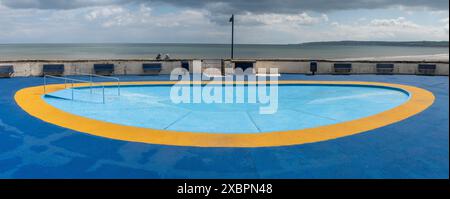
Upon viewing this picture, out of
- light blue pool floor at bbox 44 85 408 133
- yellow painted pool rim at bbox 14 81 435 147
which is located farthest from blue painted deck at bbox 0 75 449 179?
light blue pool floor at bbox 44 85 408 133

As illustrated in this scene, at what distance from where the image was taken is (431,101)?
13992 millimetres

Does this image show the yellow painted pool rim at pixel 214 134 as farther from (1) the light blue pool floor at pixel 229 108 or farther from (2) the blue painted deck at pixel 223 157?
(1) the light blue pool floor at pixel 229 108

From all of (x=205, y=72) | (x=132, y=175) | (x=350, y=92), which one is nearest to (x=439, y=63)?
(x=350, y=92)

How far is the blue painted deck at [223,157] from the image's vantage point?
6395 mm

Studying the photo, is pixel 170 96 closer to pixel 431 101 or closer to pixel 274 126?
pixel 274 126

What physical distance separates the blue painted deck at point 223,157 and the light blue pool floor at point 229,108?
112 inches

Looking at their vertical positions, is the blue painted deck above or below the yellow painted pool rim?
below

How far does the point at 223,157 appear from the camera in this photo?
24.0 ft

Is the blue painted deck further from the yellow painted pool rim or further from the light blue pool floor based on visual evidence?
the light blue pool floor

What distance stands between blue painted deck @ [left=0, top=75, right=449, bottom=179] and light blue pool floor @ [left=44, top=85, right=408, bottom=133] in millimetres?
2845

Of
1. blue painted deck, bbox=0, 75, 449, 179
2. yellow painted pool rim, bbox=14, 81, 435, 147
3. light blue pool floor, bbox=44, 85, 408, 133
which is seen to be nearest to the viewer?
blue painted deck, bbox=0, 75, 449, 179

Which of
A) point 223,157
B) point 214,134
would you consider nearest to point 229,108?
point 214,134

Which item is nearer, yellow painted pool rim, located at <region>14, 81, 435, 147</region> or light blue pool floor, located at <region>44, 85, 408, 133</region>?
yellow painted pool rim, located at <region>14, 81, 435, 147</region>

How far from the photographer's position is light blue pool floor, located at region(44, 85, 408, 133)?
38.0 feet
